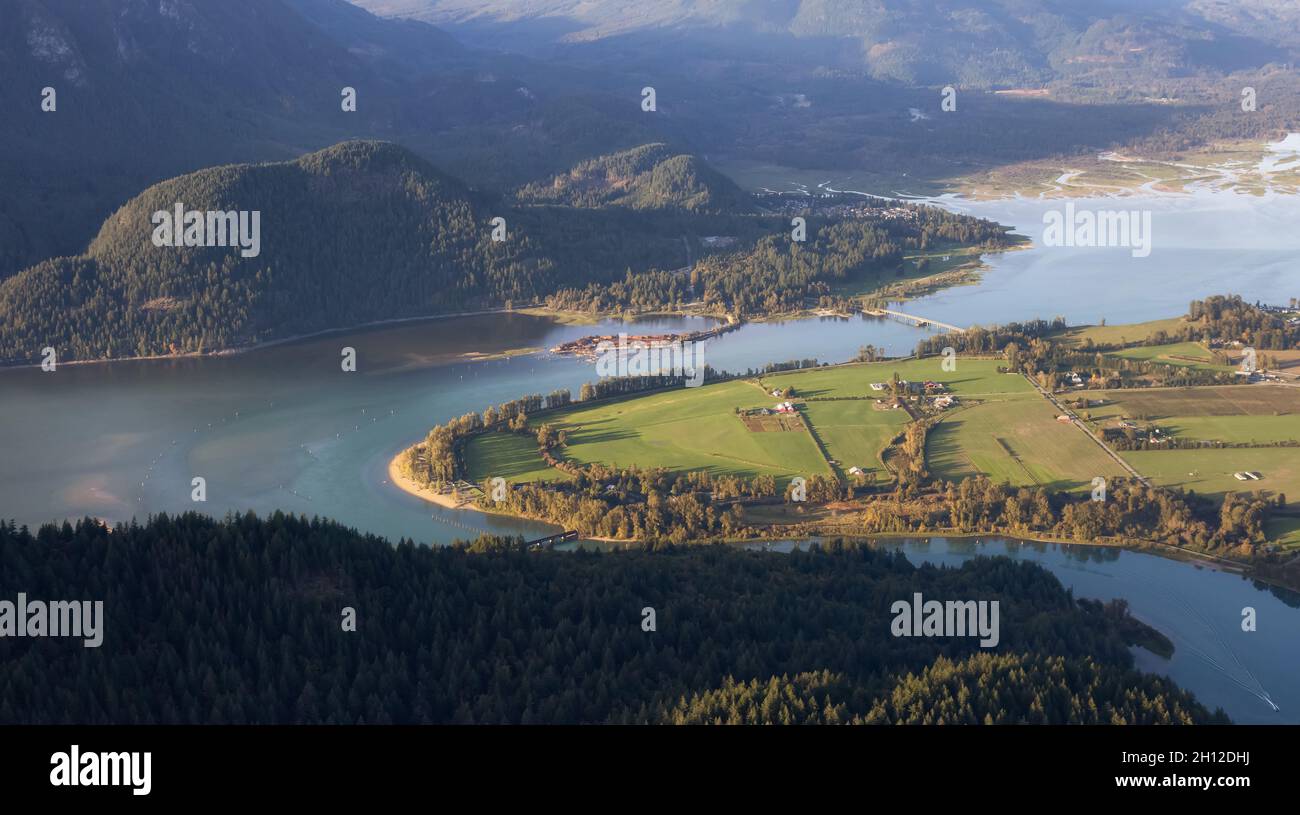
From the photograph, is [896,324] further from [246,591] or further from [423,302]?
[246,591]

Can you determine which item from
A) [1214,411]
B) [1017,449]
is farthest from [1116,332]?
[1017,449]

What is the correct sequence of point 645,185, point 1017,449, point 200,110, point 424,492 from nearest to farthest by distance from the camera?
point 424,492, point 1017,449, point 645,185, point 200,110

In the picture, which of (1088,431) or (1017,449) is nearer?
(1017,449)

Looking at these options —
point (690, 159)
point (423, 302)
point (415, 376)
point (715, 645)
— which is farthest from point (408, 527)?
point (690, 159)

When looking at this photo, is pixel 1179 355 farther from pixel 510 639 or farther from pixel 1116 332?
pixel 510 639

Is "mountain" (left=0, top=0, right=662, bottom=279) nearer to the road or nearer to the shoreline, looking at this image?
the shoreline

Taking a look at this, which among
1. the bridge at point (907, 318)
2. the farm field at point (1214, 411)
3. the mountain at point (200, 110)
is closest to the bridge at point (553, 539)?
the farm field at point (1214, 411)
